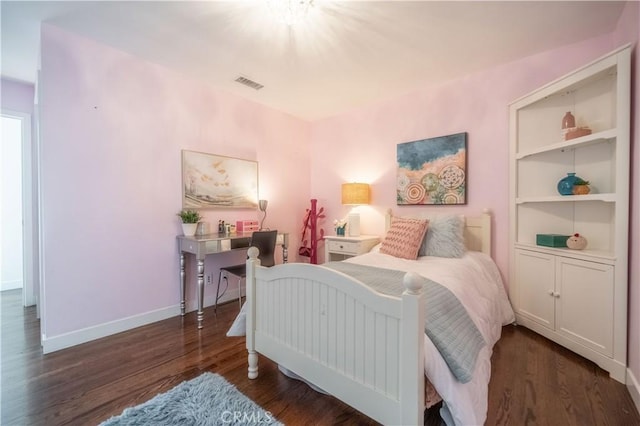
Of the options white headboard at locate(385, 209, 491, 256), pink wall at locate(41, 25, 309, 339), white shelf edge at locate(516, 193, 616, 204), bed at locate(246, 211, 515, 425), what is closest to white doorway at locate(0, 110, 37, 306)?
pink wall at locate(41, 25, 309, 339)

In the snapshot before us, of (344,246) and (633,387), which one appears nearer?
(633,387)

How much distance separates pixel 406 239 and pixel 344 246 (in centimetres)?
101

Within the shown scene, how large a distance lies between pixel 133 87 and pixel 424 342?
3.07m

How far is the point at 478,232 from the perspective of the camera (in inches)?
108

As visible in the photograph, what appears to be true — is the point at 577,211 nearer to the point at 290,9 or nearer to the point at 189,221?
the point at 290,9

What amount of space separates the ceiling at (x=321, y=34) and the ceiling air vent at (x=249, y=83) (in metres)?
0.09

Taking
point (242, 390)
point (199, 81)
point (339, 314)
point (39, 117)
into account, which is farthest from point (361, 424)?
point (199, 81)

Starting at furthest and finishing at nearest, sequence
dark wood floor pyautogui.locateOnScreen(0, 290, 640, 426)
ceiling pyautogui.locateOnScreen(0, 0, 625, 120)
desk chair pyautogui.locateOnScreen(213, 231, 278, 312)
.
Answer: desk chair pyautogui.locateOnScreen(213, 231, 278, 312) < ceiling pyautogui.locateOnScreen(0, 0, 625, 120) < dark wood floor pyautogui.locateOnScreen(0, 290, 640, 426)

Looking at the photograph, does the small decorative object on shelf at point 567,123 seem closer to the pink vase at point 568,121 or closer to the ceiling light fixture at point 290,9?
the pink vase at point 568,121

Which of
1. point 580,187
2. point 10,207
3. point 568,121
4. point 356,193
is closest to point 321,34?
point 356,193

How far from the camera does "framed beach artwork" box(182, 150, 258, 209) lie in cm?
288

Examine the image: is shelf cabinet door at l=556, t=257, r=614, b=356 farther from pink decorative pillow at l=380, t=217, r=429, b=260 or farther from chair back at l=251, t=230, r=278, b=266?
chair back at l=251, t=230, r=278, b=266

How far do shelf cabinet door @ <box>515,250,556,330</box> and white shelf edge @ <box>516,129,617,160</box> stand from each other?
0.86 metres

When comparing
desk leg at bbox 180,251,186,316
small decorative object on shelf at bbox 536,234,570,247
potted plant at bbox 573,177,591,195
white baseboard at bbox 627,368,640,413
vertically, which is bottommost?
white baseboard at bbox 627,368,640,413
